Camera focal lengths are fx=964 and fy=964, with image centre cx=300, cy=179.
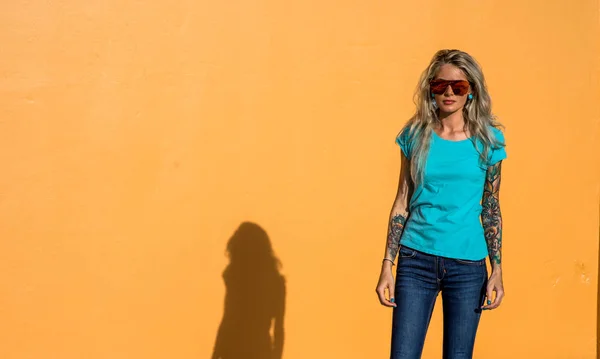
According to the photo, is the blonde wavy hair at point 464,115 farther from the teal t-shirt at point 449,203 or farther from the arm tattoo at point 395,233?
the arm tattoo at point 395,233

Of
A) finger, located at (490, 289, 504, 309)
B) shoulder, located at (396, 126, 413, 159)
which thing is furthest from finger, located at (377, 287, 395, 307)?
shoulder, located at (396, 126, 413, 159)

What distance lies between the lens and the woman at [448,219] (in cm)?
418

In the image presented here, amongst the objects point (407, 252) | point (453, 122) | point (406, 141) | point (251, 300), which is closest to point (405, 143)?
point (406, 141)

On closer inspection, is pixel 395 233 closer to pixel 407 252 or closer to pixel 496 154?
pixel 407 252

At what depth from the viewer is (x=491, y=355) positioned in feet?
20.1

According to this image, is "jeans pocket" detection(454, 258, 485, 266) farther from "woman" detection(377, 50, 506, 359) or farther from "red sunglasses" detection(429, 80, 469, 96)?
"red sunglasses" detection(429, 80, 469, 96)

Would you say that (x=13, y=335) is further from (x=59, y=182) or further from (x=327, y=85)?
(x=327, y=85)

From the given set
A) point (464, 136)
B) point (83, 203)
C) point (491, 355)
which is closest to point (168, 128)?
point (83, 203)

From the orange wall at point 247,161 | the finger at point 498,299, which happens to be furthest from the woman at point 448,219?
the orange wall at point 247,161

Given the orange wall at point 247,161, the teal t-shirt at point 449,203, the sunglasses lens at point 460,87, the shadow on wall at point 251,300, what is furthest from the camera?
the shadow on wall at point 251,300

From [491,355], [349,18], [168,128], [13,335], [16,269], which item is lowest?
[491,355]

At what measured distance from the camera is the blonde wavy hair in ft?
13.9

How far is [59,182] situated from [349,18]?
1908 millimetres

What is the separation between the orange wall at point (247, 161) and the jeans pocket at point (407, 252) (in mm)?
1447
